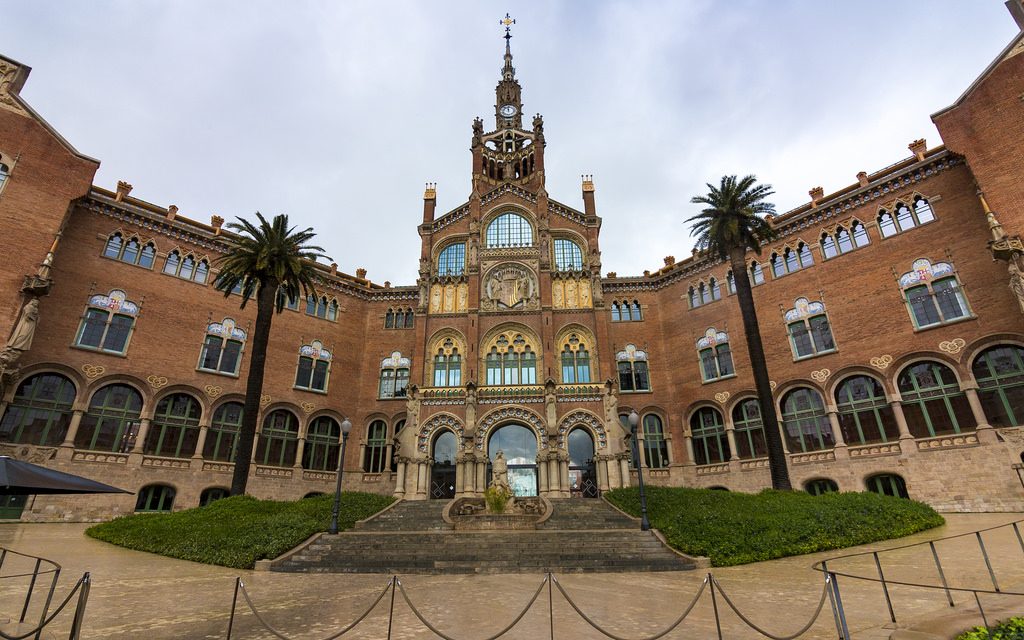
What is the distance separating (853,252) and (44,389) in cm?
4337

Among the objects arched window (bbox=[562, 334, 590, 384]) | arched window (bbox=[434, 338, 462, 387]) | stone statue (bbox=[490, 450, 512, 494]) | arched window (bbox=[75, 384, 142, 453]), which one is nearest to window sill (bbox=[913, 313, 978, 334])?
arched window (bbox=[562, 334, 590, 384])

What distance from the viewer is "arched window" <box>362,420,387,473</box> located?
34156 millimetres

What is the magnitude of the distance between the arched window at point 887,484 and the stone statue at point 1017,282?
369 inches

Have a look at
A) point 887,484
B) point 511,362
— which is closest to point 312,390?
point 511,362

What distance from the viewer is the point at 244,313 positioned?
3234 centimetres

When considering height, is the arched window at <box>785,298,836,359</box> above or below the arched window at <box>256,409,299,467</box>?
above

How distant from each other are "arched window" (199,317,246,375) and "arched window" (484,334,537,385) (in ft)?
50.9

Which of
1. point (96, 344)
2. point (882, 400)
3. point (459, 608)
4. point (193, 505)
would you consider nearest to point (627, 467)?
point (882, 400)

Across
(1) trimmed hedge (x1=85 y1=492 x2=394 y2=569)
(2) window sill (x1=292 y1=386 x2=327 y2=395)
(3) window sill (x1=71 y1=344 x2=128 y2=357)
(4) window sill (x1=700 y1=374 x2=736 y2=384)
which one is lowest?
(1) trimmed hedge (x1=85 y1=492 x2=394 y2=569)

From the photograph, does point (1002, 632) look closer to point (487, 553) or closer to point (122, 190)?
point (487, 553)

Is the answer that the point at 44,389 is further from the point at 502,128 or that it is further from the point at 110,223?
the point at 502,128

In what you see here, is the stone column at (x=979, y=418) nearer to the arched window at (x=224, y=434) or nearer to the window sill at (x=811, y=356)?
the window sill at (x=811, y=356)

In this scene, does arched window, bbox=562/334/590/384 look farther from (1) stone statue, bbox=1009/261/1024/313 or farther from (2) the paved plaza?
(1) stone statue, bbox=1009/261/1024/313

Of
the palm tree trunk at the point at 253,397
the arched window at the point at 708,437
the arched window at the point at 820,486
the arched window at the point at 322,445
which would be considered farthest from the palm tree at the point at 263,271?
the arched window at the point at 820,486
